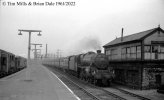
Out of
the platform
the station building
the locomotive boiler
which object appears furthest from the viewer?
the locomotive boiler

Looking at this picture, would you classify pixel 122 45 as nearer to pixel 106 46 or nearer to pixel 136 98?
pixel 106 46

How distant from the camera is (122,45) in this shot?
28.1 meters

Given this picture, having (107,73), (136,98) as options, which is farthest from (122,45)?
(136,98)

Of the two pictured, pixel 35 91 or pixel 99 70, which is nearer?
pixel 35 91

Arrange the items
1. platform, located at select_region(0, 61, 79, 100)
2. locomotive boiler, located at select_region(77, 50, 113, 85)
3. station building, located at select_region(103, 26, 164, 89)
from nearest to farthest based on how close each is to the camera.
→ platform, located at select_region(0, 61, 79, 100) < station building, located at select_region(103, 26, 164, 89) < locomotive boiler, located at select_region(77, 50, 113, 85)

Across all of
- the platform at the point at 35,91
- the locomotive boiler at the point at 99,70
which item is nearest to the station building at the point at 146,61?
the locomotive boiler at the point at 99,70

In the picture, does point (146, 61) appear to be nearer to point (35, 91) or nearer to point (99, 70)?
point (99, 70)

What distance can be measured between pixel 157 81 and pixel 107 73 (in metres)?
5.10

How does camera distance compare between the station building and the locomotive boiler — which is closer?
the station building

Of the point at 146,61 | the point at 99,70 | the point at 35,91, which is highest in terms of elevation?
the point at 146,61

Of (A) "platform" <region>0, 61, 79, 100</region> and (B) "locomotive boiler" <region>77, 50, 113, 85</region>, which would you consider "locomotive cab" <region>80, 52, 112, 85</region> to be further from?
(A) "platform" <region>0, 61, 79, 100</region>

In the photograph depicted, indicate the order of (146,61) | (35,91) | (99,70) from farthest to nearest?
(99,70)
(146,61)
(35,91)

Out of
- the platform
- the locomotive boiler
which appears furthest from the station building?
the platform

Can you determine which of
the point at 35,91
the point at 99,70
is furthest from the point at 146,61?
the point at 35,91
